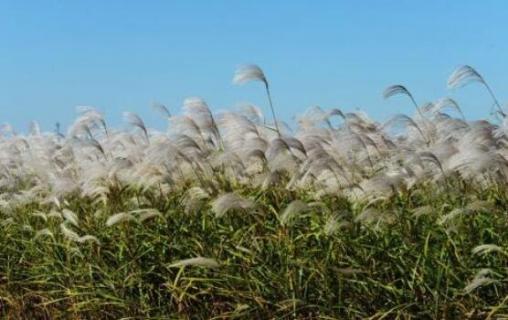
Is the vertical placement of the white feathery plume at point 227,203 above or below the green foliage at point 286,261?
above

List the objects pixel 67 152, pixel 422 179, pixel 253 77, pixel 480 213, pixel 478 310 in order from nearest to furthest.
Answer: pixel 478 310
pixel 480 213
pixel 422 179
pixel 253 77
pixel 67 152

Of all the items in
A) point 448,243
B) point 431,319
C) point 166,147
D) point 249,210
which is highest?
point 166,147

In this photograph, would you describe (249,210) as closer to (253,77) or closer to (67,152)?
(253,77)

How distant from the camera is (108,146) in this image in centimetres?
855

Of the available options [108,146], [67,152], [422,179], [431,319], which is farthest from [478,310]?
[67,152]

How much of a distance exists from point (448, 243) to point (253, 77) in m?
2.33

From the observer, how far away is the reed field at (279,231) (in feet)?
17.8

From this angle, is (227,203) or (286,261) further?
(286,261)

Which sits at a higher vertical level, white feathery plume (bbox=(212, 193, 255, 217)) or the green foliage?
white feathery plume (bbox=(212, 193, 255, 217))

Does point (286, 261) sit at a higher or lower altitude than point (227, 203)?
lower

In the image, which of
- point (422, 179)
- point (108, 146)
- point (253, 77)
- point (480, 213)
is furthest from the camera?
point (108, 146)

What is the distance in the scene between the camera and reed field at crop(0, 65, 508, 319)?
5.43 m

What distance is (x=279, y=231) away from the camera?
5977mm

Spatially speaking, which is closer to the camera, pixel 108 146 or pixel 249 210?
pixel 249 210
